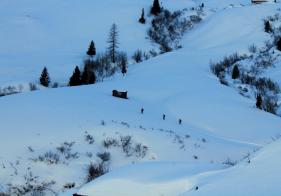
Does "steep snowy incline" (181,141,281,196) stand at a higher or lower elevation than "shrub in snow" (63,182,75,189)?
higher

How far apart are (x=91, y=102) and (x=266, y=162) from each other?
25.9 m

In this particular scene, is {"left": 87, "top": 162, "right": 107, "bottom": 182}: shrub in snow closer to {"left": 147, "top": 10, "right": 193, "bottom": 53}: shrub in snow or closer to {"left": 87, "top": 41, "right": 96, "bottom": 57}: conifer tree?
{"left": 87, "top": 41, "right": 96, "bottom": 57}: conifer tree

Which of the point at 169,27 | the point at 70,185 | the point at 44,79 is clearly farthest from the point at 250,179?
the point at 169,27

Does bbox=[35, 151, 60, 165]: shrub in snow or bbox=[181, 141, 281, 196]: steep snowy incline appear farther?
→ bbox=[35, 151, 60, 165]: shrub in snow

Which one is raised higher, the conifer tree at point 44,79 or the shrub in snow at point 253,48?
the shrub in snow at point 253,48

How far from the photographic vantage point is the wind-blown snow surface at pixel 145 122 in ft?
71.3

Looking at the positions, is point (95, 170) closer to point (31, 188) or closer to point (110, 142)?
point (31, 188)

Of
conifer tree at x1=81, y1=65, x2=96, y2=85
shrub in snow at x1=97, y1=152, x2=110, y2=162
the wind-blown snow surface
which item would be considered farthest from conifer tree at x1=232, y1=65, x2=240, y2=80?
shrub in snow at x1=97, y1=152, x2=110, y2=162

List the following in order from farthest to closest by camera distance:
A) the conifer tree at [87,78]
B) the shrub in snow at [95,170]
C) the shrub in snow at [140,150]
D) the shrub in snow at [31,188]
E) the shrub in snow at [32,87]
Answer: the conifer tree at [87,78]
the shrub in snow at [32,87]
the shrub in snow at [140,150]
the shrub in snow at [95,170]
the shrub in snow at [31,188]

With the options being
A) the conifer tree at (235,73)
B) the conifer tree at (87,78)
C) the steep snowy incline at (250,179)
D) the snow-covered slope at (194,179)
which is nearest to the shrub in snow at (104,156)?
the snow-covered slope at (194,179)

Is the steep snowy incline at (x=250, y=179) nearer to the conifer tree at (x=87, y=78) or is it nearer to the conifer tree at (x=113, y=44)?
the conifer tree at (x=87, y=78)

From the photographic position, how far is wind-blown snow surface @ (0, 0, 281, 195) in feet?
71.3

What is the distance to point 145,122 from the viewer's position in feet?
103

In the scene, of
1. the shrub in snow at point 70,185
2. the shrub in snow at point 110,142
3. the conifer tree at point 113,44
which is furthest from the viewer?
the conifer tree at point 113,44
